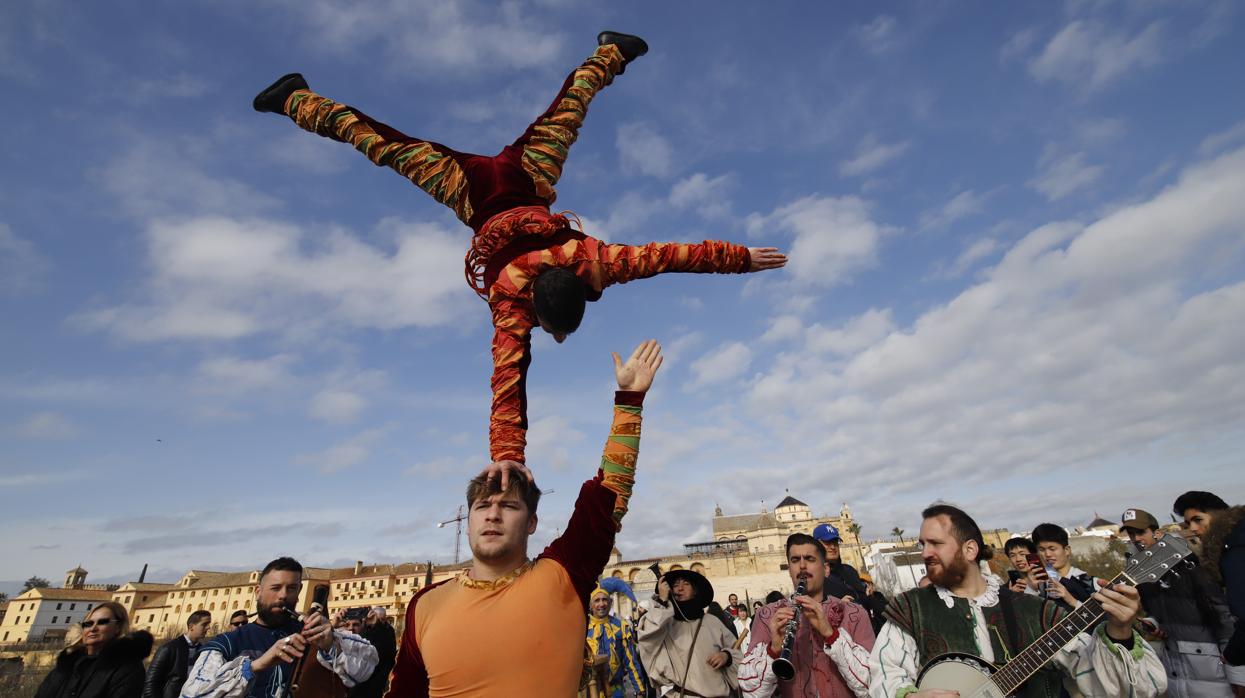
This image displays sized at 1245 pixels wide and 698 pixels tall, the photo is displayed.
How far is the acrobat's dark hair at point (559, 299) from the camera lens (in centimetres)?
351

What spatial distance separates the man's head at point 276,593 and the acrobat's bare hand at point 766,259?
3.90 m

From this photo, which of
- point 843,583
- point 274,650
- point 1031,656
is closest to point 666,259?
point 1031,656

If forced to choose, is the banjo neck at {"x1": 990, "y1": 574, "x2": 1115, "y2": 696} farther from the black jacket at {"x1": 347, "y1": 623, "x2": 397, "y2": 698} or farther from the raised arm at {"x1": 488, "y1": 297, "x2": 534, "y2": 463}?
the black jacket at {"x1": 347, "y1": 623, "x2": 397, "y2": 698}

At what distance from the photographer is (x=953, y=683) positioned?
293 cm

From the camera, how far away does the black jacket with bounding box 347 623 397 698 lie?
647cm

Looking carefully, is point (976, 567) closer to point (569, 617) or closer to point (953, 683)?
point (953, 683)

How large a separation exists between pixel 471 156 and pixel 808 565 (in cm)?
432

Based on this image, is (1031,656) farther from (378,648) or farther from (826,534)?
(378,648)

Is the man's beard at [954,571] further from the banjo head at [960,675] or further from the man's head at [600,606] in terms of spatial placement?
the man's head at [600,606]

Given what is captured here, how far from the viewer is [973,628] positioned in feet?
10.3

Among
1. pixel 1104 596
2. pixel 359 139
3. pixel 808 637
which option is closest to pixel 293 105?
pixel 359 139

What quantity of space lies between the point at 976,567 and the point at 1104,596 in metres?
0.56

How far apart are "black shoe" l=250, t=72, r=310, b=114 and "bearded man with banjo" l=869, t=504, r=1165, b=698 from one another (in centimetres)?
586

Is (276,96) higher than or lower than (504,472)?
higher
